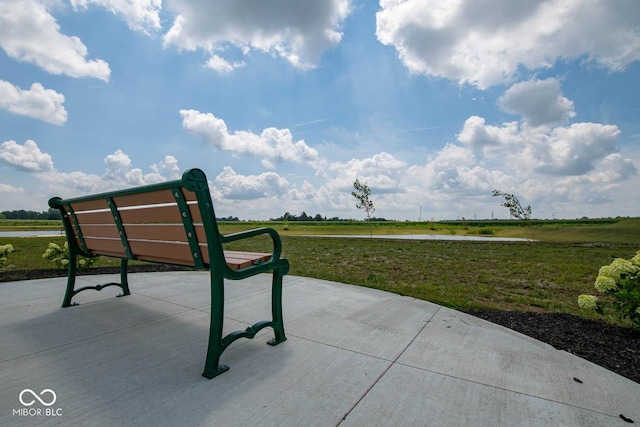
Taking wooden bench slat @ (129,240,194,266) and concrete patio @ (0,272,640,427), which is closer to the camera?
concrete patio @ (0,272,640,427)

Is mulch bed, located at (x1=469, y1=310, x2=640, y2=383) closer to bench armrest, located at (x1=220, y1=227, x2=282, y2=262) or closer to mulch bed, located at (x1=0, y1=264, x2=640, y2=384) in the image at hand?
mulch bed, located at (x1=0, y1=264, x2=640, y2=384)

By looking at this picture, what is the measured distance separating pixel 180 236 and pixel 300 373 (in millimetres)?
1318

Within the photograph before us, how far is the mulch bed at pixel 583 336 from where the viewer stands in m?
2.62

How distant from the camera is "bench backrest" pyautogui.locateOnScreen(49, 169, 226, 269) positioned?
212 centimetres

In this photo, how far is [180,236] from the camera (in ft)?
8.23

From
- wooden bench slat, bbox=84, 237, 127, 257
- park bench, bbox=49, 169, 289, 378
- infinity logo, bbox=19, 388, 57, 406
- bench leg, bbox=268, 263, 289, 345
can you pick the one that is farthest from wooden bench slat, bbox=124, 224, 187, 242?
infinity logo, bbox=19, 388, 57, 406

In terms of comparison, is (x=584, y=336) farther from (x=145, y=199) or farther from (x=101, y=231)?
(x=101, y=231)

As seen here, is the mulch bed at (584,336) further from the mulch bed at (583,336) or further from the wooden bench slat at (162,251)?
the wooden bench slat at (162,251)

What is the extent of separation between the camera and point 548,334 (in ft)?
10.4

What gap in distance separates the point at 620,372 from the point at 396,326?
167 cm

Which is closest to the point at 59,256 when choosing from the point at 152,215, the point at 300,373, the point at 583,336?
the point at 152,215

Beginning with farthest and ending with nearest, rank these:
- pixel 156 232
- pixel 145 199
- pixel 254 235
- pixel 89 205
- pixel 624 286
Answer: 1. pixel 89 205
2. pixel 624 286
3. pixel 156 232
4. pixel 145 199
5. pixel 254 235

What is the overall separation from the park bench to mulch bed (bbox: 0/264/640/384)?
2.45 meters

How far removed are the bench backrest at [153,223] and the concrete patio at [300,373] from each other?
0.74 metres
